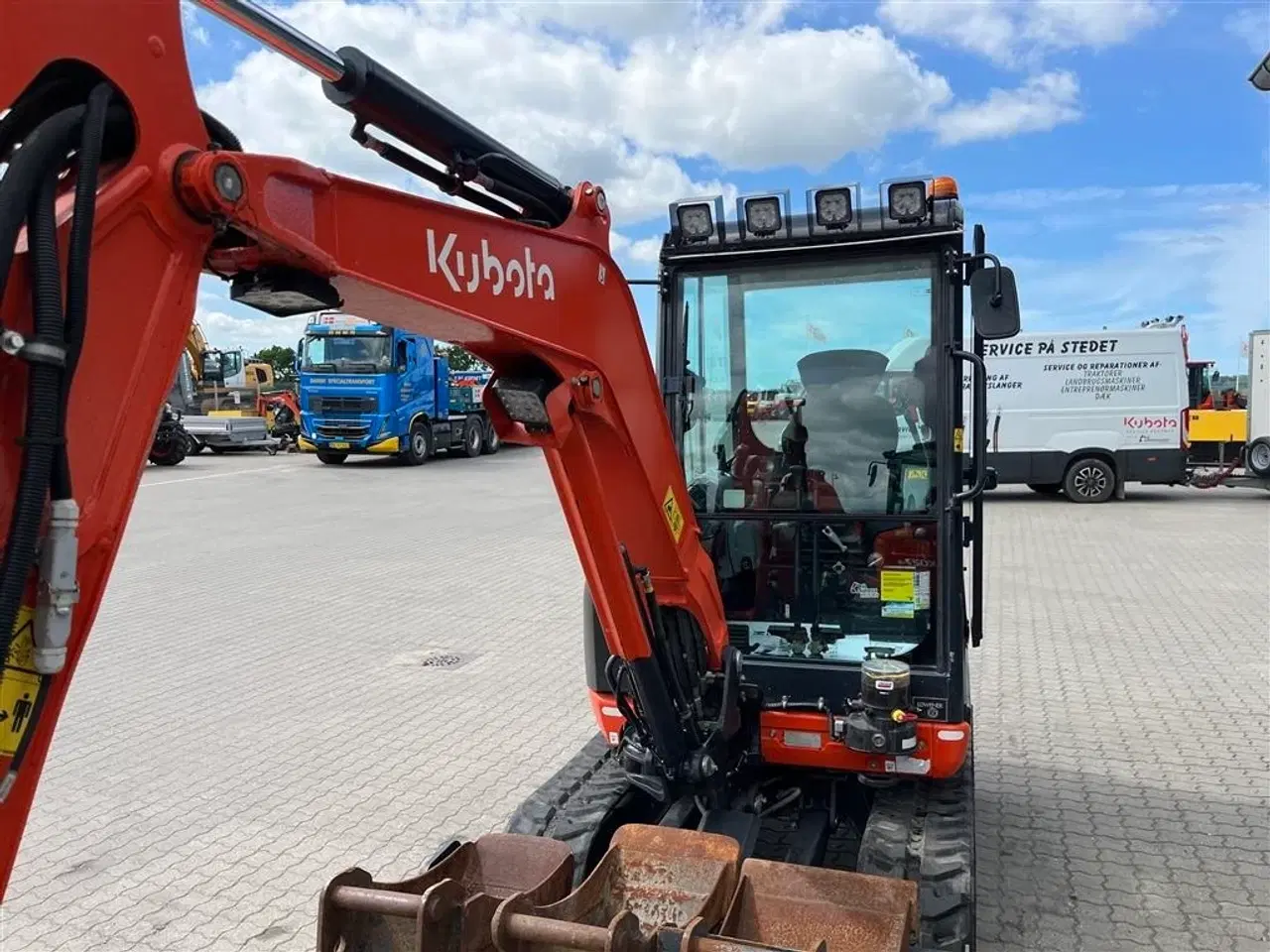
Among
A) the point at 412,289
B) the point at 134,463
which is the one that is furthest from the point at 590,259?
the point at 134,463

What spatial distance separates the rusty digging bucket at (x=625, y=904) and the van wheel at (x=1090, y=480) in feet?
50.4

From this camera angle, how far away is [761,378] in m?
4.30

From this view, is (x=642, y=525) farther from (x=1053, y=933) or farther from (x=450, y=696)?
(x=450, y=696)

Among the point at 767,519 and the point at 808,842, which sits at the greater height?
the point at 767,519

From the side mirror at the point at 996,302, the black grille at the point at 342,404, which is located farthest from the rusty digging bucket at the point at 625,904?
the black grille at the point at 342,404

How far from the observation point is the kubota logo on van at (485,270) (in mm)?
2402

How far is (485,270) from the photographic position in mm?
2559

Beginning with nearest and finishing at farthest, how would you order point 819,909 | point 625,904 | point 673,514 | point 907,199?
point 819,909 → point 625,904 → point 673,514 → point 907,199

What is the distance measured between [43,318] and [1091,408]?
16.9 meters

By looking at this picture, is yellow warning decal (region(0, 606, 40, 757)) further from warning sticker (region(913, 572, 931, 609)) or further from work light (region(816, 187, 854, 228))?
warning sticker (region(913, 572, 931, 609))

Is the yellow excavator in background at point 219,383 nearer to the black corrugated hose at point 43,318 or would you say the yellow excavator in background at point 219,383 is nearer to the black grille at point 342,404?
the black grille at point 342,404

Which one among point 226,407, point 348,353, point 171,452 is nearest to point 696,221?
point 348,353

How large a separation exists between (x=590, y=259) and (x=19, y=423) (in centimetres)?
172

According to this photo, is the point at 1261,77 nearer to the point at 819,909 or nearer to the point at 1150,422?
the point at 819,909
